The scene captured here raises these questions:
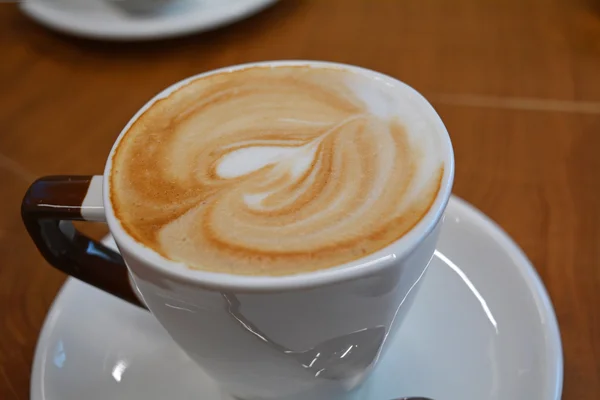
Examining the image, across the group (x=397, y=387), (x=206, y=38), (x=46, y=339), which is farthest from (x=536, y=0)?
(x=46, y=339)

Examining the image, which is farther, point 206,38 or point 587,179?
point 206,38

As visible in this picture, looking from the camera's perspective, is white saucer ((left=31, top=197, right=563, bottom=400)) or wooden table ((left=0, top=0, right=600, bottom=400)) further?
wooden table ((left=0, top=0, right=600, bottom=400))

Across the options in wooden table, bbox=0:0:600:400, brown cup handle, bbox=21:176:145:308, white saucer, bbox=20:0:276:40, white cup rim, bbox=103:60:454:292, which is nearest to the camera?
white cup rim, bbox=103:60:454:292

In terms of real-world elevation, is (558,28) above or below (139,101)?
below

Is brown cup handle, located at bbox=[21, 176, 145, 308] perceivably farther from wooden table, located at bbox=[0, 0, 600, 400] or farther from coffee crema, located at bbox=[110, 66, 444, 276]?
wooden table, located at bbox=[0, 0, 600, 400]

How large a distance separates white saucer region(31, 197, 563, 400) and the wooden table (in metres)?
0.07

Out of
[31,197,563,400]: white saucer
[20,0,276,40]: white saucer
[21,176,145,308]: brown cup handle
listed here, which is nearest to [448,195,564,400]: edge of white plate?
[31,197,563,400]: white saucer

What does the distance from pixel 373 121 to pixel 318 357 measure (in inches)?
9.2

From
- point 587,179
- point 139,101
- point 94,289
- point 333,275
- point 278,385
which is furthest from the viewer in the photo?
point 139,101

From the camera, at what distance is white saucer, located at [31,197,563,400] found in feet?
1.89

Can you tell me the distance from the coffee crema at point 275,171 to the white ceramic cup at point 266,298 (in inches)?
0.5

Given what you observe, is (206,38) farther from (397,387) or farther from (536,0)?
(397,387)

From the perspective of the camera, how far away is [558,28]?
112cm

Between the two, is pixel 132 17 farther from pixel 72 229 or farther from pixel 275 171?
pixel 275 171
